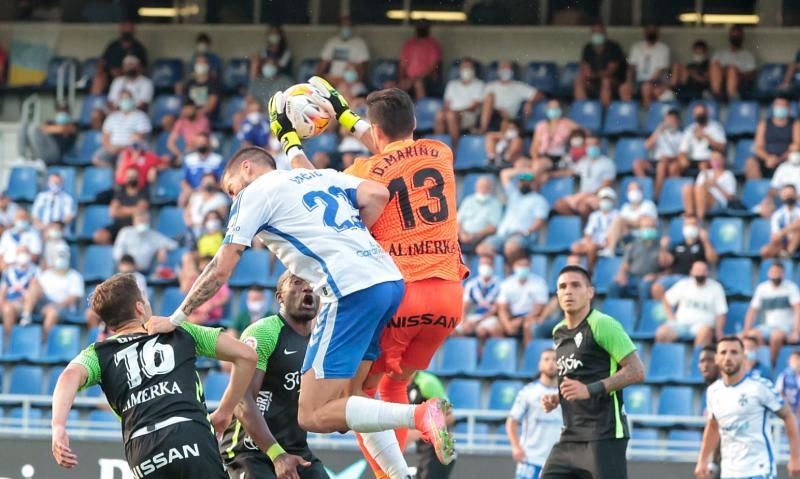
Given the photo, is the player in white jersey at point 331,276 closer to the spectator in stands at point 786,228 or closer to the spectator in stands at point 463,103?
the spectator in stands at point 786,228

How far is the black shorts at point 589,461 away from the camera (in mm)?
10641

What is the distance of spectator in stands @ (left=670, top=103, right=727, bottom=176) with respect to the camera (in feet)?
65.8

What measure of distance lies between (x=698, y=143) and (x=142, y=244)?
738 cm

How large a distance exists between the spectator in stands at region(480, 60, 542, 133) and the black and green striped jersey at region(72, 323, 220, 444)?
45.3 ft

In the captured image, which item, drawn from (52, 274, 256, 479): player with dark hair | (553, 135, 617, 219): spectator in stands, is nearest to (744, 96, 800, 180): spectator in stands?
(553, 135, 617, 219): spectator in stands

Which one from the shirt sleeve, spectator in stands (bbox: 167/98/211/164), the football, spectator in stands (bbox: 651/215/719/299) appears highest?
the football

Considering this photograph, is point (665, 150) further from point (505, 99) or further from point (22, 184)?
point (22, 184)

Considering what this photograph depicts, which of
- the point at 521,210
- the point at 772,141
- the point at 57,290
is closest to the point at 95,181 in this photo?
the point at 57,290

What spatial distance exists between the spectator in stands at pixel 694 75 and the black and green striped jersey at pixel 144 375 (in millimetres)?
14368

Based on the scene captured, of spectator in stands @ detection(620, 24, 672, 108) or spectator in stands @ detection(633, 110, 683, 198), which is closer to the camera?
spectator in stands @ detection(633, 110, 683, 198)

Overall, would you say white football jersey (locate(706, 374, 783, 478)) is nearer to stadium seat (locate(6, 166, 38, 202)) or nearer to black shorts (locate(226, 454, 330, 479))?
black shorts (locate(226, 454, 330, 479))

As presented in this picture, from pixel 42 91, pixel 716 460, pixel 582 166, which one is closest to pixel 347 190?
pixel 716 460

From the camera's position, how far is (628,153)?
68.1ft

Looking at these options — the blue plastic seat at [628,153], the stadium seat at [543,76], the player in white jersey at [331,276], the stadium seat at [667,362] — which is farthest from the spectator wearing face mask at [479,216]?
the player in white jersey at [331,276]
